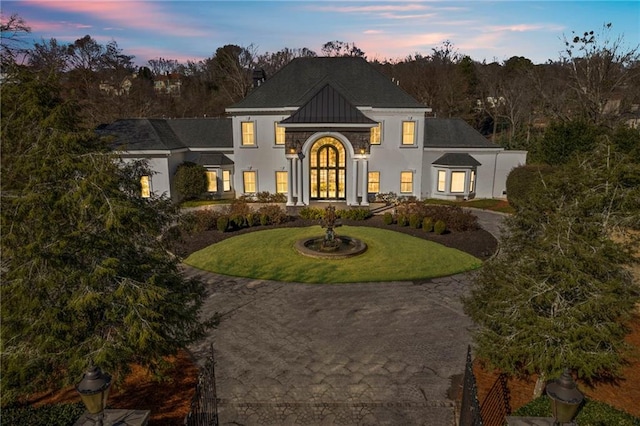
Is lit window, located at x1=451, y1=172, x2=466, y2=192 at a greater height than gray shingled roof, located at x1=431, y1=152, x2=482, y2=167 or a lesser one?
lesser

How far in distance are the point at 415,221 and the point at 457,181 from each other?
997 centimetres

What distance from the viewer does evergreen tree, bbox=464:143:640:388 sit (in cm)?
693

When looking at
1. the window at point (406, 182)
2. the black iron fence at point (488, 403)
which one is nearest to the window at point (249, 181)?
the window at point (406, 182)

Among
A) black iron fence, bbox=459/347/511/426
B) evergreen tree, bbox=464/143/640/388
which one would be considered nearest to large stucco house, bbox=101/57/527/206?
evergreen tree, bbox=464/143/640/388

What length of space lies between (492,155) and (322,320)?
25009mm

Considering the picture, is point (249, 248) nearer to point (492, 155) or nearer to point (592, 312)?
point (592, 312)

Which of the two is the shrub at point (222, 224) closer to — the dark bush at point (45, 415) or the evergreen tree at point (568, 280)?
the dark bush at point (45, 415)

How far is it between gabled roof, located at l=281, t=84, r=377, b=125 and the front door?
1543 mm

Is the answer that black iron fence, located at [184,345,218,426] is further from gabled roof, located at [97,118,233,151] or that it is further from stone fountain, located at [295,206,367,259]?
gabled roof, located at [97,118,233,151]

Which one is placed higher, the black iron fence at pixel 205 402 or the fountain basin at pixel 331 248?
the black iron fence at pixel 205 402

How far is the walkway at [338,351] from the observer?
27.0 ft

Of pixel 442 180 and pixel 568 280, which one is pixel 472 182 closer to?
pixel 442 180

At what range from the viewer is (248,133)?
103ft

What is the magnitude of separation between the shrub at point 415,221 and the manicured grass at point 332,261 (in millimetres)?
1795
